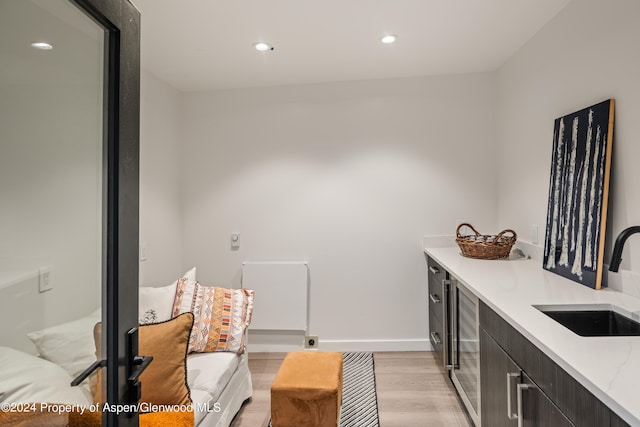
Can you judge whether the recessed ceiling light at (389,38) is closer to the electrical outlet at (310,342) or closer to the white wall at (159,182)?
the white wall at (159,182)

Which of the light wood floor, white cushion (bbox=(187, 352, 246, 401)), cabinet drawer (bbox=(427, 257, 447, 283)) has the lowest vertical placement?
the light wood floor

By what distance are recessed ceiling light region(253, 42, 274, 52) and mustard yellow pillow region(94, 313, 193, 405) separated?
71.0 inches

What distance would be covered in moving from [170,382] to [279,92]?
8.07 feet

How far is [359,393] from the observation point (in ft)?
8.16

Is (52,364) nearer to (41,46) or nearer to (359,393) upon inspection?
(41,46)

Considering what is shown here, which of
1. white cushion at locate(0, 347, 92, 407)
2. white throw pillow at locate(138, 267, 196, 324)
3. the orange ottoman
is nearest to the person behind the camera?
white cushion at locate(0, 347, 92, 407)

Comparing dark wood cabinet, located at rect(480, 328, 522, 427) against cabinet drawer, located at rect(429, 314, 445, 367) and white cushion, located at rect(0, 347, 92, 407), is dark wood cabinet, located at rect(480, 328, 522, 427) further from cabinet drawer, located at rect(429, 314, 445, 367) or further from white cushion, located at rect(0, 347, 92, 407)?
→ white cushion, located at rect(0, 347, 92, 407)

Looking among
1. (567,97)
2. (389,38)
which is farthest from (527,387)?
(389,38)

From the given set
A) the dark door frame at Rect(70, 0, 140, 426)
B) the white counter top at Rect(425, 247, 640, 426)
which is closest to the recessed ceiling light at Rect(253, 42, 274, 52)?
the dark door frame at Rect(70, 0, 140, 426)

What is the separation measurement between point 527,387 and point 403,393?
1.35 meters

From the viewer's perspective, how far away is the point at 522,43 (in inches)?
99.0

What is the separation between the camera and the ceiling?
200cm

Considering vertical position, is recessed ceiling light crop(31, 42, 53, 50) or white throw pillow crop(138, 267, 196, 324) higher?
recessed ceiling light crop(31, 42, 53, 50)

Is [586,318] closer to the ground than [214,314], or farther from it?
farther from it
